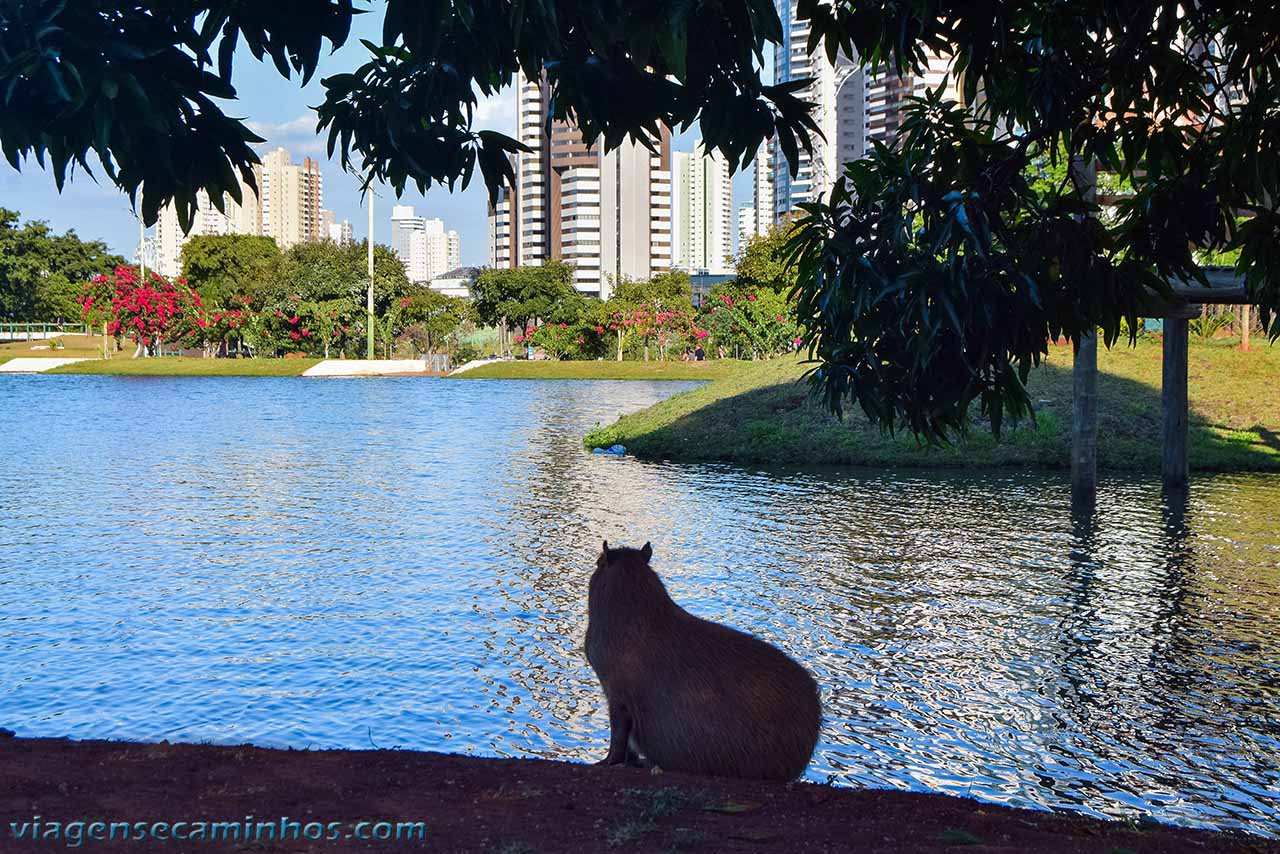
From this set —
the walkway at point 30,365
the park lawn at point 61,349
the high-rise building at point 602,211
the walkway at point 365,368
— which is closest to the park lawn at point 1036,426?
the walkway at point 365,368

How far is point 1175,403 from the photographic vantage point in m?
19.6

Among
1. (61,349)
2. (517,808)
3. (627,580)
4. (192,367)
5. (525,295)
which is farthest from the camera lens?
(61,349)

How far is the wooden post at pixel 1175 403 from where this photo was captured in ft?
62.4

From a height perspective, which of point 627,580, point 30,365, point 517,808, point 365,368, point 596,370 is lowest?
point 517,808

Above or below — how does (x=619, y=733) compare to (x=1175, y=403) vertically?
below

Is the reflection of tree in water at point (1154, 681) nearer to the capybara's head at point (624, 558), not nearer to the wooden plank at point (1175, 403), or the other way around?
the capybara's head at point (624, 558)

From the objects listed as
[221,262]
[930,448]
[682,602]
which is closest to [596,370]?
[221,262]

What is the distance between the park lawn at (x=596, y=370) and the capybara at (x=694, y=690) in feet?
172

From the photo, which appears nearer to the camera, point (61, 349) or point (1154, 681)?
point (1154, 681)

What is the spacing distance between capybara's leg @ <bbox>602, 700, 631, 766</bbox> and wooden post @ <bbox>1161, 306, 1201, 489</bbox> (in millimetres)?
14489

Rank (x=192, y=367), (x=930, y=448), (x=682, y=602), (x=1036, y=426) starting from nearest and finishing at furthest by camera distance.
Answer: (x=682, y=602) → (x=930, y=448) → (x=1036, y=426) → (x=192, y=367)

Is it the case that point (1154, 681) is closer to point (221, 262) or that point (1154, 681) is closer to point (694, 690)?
point (694, 690)

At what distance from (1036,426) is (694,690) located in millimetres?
18461

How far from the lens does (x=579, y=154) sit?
18025 cm
